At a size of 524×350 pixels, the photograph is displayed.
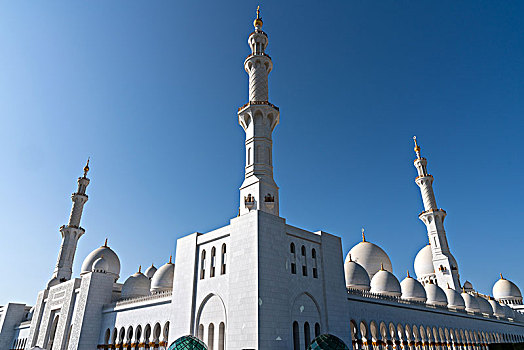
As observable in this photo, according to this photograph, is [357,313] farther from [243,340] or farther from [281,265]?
[243,340]

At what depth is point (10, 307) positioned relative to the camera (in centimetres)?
3838

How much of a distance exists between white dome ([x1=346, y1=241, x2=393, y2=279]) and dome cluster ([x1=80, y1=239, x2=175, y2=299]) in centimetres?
1639

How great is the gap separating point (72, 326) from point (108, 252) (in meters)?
8.92

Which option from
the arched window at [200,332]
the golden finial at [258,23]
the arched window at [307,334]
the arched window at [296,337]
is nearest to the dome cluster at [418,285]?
the arched window at [307,334]

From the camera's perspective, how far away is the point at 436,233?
36.4 metres

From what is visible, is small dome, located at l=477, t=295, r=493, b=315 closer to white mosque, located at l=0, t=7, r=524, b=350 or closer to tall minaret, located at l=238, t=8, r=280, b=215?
white mosque, located at l=0, t=7, r=524, b=350

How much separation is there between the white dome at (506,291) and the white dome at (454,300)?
19277 millimetres

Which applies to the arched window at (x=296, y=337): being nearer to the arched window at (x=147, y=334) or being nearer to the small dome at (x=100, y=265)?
the arched window at (x=147, y=334)

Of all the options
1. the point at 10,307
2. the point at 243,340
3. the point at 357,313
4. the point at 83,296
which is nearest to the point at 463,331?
the point at 357,313

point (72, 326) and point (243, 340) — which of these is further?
point (72, 326)

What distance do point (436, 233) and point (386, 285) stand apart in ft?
43.2

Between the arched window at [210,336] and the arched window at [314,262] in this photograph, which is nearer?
the arched window at [210,336]

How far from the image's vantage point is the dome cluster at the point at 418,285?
2647cm

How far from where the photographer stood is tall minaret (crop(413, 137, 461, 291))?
3491 cm
